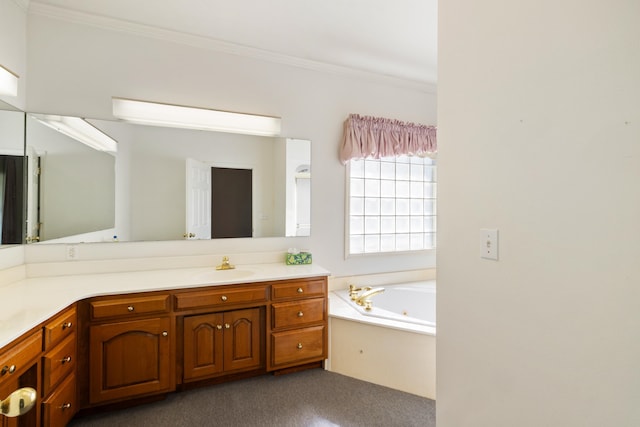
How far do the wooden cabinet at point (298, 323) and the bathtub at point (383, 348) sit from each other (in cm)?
14

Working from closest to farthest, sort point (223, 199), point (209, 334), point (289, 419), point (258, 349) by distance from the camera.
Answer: point (289, 419) < point (209, 334) < point (258, 349) < point (223, 199)

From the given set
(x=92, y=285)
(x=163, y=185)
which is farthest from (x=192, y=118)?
(x=92, y=285)

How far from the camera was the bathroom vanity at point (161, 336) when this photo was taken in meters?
1.52

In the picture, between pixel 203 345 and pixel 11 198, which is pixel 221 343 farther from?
A: pixel 11 198

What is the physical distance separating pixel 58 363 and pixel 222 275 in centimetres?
103

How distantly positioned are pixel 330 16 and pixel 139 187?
6.39 feet

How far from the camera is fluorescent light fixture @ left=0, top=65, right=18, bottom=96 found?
185 centimetres

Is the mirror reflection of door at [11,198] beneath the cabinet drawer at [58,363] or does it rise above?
above

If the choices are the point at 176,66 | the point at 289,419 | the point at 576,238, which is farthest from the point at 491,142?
the point at 176,66

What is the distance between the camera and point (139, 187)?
7.70 ft

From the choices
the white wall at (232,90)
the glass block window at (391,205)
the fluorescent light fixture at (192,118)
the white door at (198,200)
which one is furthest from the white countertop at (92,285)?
the fluorescent light fixture at (192,118)

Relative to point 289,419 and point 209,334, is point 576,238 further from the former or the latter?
point 209,334

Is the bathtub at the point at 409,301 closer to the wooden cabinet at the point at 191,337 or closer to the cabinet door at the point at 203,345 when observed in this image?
the wooden cabinet at the point at 191,337

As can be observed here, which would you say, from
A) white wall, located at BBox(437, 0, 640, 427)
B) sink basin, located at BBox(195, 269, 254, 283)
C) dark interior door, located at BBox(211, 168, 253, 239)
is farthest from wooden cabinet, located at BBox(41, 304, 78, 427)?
white wall, located at BBox(437, 0, 640, 427)
